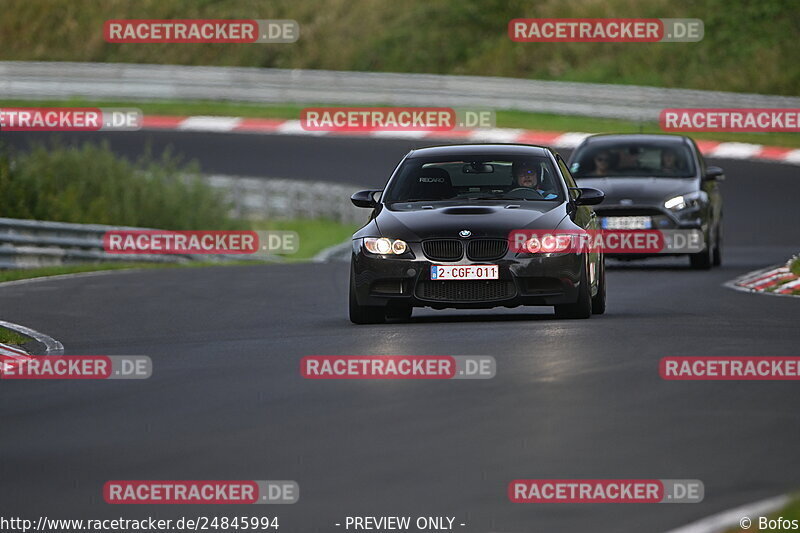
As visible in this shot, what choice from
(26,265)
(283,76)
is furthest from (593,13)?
(26,265)

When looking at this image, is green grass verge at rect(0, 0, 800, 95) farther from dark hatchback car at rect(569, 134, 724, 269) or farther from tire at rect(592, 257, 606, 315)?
tire at rect(592, 257, 606, 315)

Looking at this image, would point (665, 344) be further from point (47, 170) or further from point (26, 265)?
point (47, 170)

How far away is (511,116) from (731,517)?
113ft

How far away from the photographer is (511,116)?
40875 millimetres

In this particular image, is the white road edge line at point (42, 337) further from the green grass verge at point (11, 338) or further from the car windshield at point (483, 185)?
the car windshield at point (483, 185)

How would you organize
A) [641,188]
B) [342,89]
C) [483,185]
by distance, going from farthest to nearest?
[342,89], [641,188], [483,185]

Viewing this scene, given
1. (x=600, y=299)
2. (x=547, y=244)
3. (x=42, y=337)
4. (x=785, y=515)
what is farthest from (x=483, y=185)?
(x=785, y=515)

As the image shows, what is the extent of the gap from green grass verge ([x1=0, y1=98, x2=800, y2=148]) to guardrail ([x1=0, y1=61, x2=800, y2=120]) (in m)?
0.19

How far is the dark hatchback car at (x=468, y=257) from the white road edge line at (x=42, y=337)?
229 cm

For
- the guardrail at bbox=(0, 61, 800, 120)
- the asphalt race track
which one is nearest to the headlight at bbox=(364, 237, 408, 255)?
the asphalt race track

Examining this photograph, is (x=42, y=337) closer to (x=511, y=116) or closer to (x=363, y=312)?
(x=363, y=312)

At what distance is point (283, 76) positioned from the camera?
143 feet

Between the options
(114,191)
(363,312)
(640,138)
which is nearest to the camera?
(363,312)

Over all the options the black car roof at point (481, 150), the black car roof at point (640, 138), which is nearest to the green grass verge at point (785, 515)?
the black car roof at point (481, 150)
